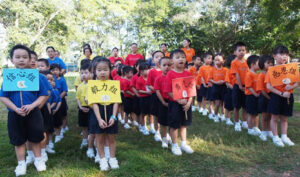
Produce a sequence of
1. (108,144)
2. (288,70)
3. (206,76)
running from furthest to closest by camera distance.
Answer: (206,76) < (288,70) < (108,144)

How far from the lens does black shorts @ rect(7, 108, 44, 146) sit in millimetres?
3158

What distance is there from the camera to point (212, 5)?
26.0 metres

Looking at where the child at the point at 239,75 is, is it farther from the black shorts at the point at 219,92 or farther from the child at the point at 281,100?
the child at the point at 281,100

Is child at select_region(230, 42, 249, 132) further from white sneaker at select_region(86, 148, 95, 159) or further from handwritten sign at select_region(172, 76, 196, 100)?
white sneaker at select_region(86, 148, 95, 159)

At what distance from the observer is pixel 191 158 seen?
3664 mm

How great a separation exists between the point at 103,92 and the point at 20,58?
130 cm

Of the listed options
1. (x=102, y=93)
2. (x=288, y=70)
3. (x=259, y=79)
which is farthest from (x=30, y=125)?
(x=288, y=70)

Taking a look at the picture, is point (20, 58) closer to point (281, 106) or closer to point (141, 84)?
point (141, 84)

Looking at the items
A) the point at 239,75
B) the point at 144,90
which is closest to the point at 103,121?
the point at 144,90

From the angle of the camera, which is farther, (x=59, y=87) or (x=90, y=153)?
(x=59, y=87)

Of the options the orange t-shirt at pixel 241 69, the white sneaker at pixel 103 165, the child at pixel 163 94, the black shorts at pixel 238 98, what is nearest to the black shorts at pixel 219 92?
the black shorts at pixel 238 98

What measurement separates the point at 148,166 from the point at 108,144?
76 cm

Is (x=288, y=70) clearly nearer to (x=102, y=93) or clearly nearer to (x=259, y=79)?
(x=259, y=79)

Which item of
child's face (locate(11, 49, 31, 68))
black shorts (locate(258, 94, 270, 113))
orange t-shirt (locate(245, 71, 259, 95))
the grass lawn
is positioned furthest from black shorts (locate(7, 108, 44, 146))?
black shorts (locate(258, 94, 270, 113))
